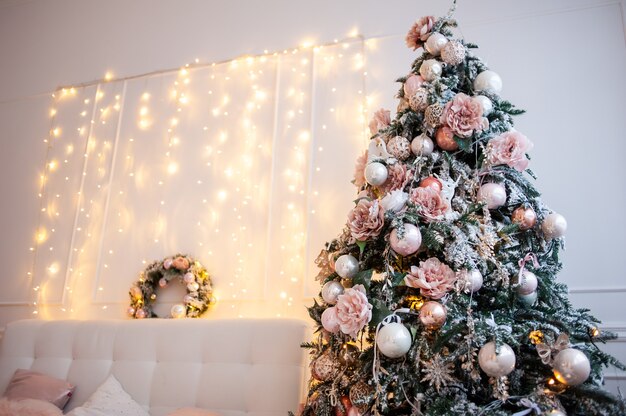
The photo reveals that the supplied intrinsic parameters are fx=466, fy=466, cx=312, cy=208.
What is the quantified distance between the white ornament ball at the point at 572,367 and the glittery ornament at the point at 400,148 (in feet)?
2.92

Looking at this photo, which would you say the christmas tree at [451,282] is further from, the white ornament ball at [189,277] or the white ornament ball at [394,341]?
the white ornament ball at [189,277]

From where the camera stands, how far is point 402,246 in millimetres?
1613

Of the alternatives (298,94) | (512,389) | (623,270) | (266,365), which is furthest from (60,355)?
(623,270)

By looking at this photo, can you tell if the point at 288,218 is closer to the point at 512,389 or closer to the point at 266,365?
the point at 266,365

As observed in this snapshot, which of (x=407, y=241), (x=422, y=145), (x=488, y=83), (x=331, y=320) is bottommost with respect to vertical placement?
(x=331, y=320)

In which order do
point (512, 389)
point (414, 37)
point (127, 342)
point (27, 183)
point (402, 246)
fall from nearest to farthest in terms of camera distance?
point (512, 389)
point (402, 246)
point (414, 37)
point (127, 342)
point (27, 183)

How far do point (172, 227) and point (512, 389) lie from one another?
7.23 ft

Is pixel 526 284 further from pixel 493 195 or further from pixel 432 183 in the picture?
pixel 432 183

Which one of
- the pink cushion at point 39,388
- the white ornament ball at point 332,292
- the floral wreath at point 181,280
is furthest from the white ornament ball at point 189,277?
the white ornament ball at point 332,292

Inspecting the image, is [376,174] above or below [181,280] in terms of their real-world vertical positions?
above

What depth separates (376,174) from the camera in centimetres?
182

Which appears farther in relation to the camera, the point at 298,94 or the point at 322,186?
the point at 298,94

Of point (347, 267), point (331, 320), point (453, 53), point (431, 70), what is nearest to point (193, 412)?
point (331, 320)

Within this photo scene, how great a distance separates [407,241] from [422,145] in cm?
43
